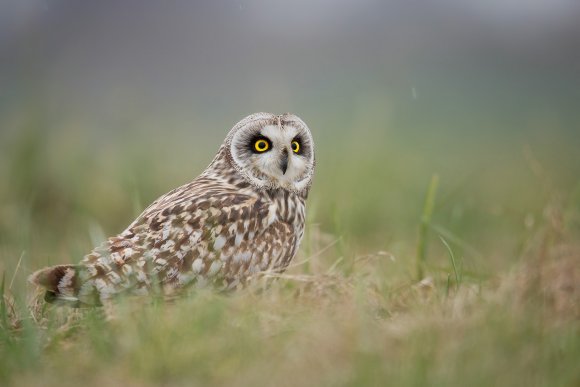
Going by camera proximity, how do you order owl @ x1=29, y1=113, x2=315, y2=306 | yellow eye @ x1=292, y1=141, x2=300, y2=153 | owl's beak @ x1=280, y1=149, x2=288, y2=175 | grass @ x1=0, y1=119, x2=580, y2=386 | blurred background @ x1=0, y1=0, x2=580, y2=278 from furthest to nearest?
1. blurred background @ x1=0, y1=0, x2=580, y2=278
2. yellow eye @ x1=292, y1=141, x2=300, y2=153
3. owl's beak @ x1=280, y1=149, x2=288, y2=175
4. owl @ x1=29, y1=113, x2=315, y2=306
5. grass @ x1=0, y1=119, x2=580, y2=386

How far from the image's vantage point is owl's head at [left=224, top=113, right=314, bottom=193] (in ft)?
16.6

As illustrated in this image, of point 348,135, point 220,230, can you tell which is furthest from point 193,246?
point 348,135

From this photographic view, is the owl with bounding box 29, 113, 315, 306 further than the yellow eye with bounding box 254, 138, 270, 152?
No

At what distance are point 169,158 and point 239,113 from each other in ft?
17.4

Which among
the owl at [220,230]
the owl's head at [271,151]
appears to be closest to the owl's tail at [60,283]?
the owl at [220,230]

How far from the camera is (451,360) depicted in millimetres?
3205

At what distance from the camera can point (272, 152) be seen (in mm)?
5086

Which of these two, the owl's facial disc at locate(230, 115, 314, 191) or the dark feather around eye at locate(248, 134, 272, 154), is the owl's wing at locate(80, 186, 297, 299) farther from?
the dark feather around eye at locate(248, 134, 272, 154)

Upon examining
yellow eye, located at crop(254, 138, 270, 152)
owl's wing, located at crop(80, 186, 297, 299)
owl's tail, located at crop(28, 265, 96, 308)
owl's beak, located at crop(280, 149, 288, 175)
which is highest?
yellow eye, located at crop(254, 138, 270, 152)

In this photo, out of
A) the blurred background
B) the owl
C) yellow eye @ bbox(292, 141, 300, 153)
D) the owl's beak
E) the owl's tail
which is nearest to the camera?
the owl's tail

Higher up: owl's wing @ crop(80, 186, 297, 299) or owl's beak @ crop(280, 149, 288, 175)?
owl's beak @ crop(280, 149, 288, 175)

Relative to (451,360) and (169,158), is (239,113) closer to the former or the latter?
(169,158)

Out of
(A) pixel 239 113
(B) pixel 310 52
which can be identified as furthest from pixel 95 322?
(B) pixel 310 52

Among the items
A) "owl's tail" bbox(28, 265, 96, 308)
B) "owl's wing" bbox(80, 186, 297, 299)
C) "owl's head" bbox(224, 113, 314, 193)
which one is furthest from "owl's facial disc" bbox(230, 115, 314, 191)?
"owl's tail" bbox(28, 265, 96, 308)
